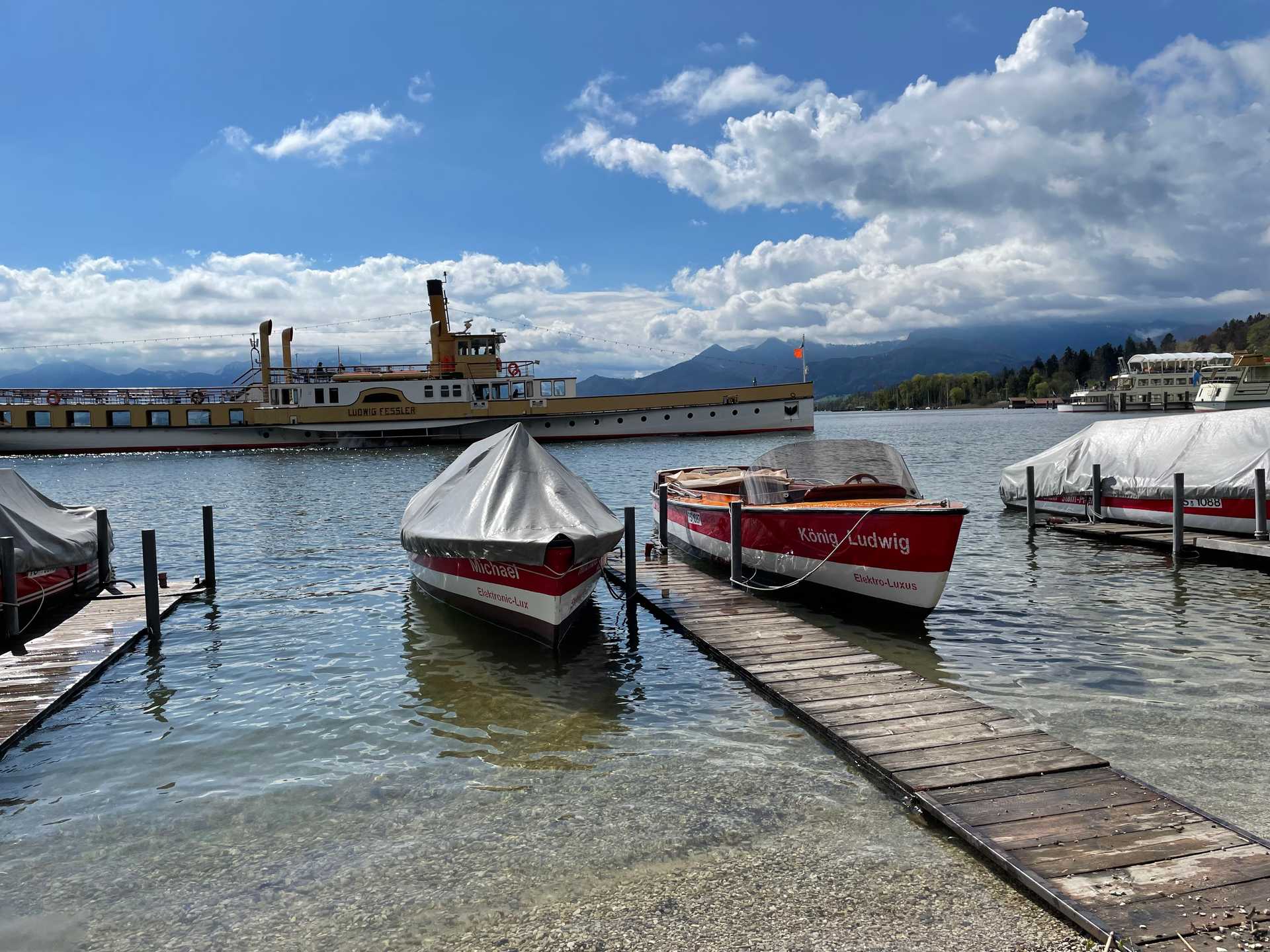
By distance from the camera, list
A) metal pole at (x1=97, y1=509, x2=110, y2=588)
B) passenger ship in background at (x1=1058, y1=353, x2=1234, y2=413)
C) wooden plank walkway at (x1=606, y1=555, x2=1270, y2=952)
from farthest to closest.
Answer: passenger ship in background at (x1=1058, y1=353, x2=1234, y2=413)
metal pole at (x1=97, y1=509, x2=110, y2=588)
wooden plank walkway at (x1=606, y1=555, x2=1270, y2=952)

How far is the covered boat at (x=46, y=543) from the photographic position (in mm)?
12930

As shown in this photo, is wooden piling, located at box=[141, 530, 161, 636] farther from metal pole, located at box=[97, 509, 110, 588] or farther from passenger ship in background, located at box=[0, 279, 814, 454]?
passenger ship in background, located at box=[0, 279, 814, 454]

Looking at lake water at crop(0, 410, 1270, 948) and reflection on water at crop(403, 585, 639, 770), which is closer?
lake water at crop(0, 410, 1270, 948)

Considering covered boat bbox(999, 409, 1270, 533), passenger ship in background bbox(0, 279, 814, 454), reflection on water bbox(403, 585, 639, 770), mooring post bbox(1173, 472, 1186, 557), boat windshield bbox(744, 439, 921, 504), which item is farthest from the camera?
passenger ship in background bbox(0, 279, 814, 454)

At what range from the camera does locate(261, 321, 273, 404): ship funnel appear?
71.0 m

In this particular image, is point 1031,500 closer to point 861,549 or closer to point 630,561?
point 861,549

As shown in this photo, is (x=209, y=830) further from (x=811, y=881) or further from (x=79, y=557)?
(x=79, y=557)

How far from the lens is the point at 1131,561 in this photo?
56.7 feet

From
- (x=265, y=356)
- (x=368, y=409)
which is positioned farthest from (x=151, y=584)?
(x=265, y=356)

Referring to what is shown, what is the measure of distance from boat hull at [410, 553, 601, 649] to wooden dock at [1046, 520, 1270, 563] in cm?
1222

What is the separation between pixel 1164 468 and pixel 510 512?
15.5m

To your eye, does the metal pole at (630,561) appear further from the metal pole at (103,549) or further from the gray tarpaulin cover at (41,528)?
the metal pole at (103,549)

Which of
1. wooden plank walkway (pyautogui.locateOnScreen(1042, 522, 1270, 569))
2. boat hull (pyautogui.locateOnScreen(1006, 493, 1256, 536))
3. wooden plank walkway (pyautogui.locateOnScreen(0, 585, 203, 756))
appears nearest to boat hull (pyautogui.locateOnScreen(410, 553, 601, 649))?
wooden plank walkway (pyautogui.locateOnScreen(0, 585, 203, 756))

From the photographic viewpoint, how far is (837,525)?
13234 millimetres
